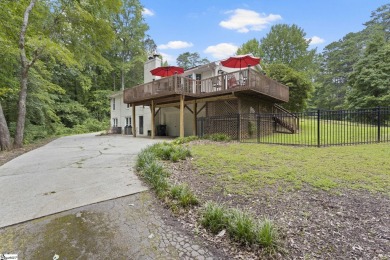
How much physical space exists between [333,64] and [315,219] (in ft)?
137

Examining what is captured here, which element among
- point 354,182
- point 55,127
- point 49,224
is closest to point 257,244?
point 49,224

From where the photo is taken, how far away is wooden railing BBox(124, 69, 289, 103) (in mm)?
11344

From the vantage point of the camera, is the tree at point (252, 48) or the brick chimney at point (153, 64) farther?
the tree at point (252, 48)

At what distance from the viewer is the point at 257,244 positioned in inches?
93.0

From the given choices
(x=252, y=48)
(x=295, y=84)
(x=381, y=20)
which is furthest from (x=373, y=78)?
(x=381, y=20)

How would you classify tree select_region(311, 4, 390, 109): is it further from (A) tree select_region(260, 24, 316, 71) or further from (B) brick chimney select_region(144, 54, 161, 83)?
(B) brick chimney select_region(144, 54, 161, 83)

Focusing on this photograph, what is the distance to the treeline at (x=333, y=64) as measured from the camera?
19.1m

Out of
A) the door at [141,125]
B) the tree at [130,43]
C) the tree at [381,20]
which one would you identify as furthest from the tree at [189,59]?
the door at [141,125]

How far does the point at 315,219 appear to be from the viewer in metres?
2.93

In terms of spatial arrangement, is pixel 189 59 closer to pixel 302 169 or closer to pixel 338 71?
pixel 338 71

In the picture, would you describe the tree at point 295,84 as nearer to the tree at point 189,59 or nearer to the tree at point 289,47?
the tree at point 289,47

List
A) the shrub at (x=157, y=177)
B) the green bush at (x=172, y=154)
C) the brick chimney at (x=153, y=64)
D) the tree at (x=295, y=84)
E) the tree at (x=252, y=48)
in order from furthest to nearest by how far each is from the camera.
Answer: the tree at (x=252, y=48), the brick chimney at (x=153, y=64), the tree at (x=295, y=84), the green bush at (x=172, y=154), the shrub at (x=157, y=177)

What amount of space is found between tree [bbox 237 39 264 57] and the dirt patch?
100.0ft

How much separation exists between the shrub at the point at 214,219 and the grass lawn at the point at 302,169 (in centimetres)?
105
